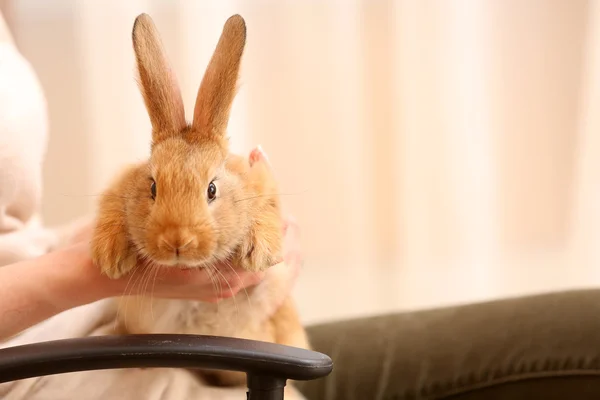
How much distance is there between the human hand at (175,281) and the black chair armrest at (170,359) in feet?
0.51

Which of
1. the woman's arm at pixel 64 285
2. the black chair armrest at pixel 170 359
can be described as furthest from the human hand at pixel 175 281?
the black chair armrest at pixel 170 359

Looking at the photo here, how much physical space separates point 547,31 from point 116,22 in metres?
1.06

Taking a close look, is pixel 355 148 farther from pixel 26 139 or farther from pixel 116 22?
pixel 26 139

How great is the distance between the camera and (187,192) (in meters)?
0.78

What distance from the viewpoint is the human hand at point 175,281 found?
840mm

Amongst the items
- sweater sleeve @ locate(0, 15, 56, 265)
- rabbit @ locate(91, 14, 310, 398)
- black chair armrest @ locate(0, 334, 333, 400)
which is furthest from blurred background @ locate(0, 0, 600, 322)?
black chair armrest @ locate(0, 334, 333, 400)

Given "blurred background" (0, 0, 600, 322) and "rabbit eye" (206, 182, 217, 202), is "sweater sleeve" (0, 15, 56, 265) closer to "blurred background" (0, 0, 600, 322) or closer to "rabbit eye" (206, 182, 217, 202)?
"rabbit eye" (206, 182, 217, 202)

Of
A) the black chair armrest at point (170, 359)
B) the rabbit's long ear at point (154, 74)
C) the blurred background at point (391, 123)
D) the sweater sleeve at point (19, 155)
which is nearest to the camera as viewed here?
the black chair armrest at point (170, 359)

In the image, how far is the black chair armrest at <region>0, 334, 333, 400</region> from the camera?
670mm

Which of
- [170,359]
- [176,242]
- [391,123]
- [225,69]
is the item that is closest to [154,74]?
[225,69]

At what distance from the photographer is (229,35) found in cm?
82

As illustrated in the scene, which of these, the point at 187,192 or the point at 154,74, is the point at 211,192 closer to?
the point at 187,192

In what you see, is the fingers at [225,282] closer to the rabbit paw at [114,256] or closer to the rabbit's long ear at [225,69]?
the rabbit paw at [114,256]

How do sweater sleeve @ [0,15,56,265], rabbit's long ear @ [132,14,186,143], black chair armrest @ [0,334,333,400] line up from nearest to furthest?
black chair armrest @ [0,334,333,400] < rabbit's long ear @ [132,14,186,143] < sweater sleeve @ [0,15,56,265]
